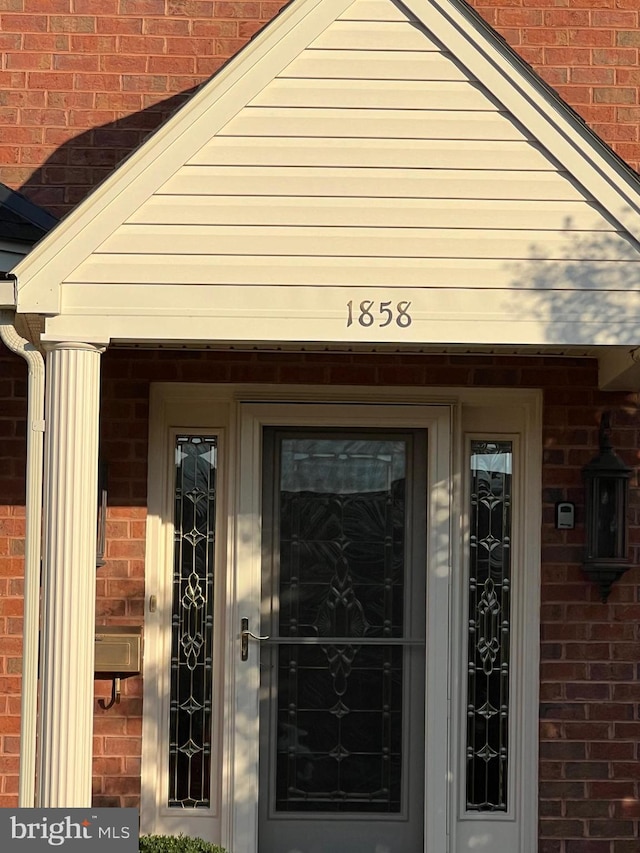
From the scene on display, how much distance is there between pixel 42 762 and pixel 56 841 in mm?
316

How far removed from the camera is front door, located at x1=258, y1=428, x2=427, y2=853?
6633 millimetres

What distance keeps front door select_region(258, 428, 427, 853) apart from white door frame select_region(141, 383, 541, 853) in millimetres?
142

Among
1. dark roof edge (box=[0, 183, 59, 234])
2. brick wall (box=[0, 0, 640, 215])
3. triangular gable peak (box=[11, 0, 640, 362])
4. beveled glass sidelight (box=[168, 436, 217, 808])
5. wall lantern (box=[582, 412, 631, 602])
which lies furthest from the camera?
brick wall (box=[0, 0, 640, 215])

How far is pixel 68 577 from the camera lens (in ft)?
16.7

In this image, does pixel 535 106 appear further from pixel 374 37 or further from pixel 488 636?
pixel 488 636

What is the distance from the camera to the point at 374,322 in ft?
16.9

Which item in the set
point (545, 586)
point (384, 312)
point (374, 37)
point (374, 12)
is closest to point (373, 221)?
point (384, 312)

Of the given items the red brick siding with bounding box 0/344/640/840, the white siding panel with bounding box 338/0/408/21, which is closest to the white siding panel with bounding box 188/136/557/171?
the white siding panel with bounding box 338/0/408/21

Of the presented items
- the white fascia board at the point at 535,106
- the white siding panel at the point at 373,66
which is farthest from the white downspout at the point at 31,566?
the white fascia board at the point at 535,106

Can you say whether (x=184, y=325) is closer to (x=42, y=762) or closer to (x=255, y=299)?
(x=255, y=299)

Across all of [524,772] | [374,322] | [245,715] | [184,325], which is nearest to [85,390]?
[184,325]

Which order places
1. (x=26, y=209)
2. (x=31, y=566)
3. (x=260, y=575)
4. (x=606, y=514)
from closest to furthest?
(x=31, y=566) < (x=26, y=209) < (x=606, y=514) < (x=260, y=575)

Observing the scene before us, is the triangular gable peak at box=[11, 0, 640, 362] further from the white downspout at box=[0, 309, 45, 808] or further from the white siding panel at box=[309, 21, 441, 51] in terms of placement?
the white downspout at box=[0, 309, 45, 808]

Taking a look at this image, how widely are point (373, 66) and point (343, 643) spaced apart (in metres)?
3.06
